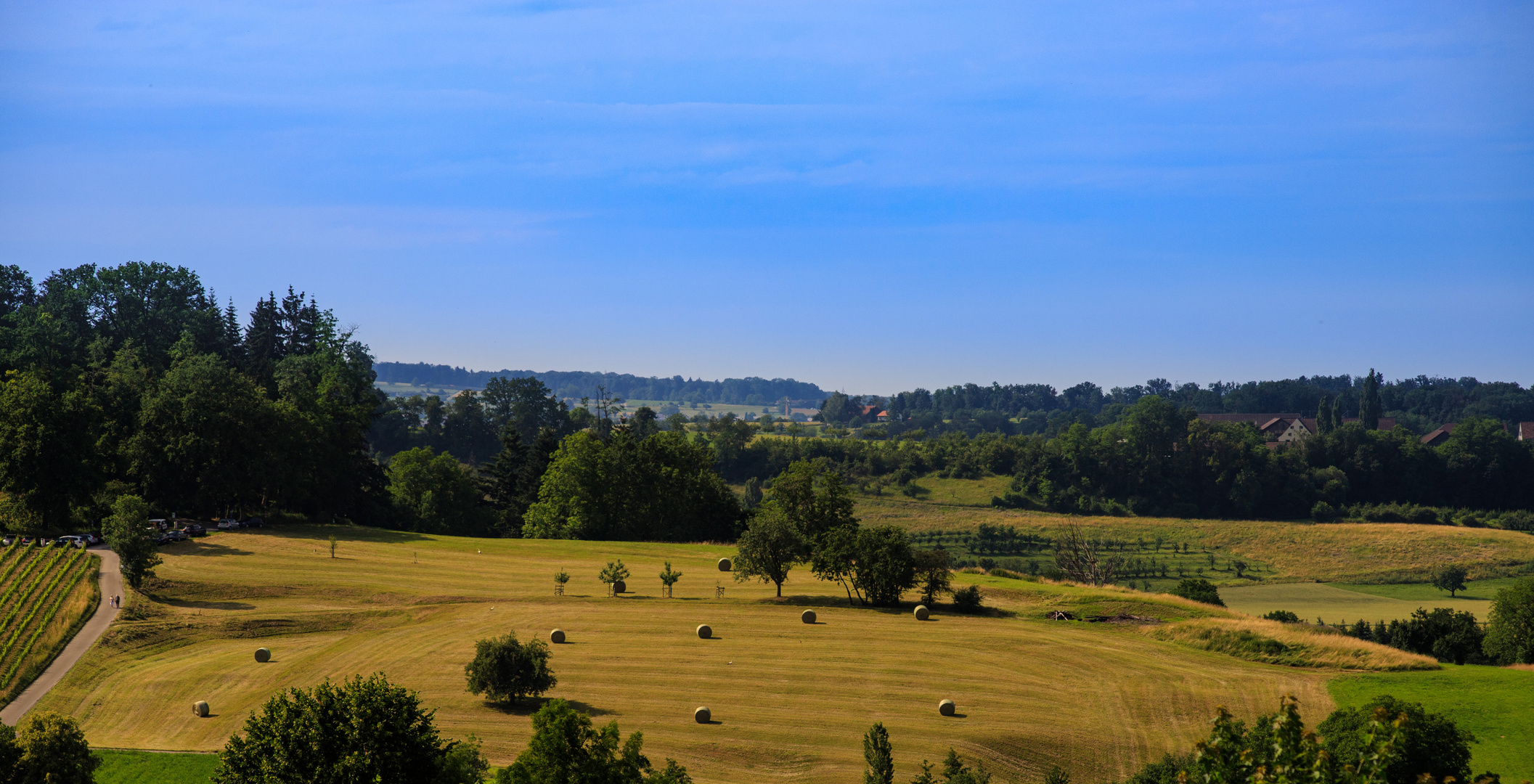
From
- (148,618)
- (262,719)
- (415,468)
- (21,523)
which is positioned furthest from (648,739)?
(415,468)

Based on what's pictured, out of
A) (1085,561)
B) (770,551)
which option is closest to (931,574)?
(770,551)

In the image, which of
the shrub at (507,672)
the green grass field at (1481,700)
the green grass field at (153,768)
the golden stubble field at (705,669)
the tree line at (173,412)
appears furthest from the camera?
the tree line at (173,412)

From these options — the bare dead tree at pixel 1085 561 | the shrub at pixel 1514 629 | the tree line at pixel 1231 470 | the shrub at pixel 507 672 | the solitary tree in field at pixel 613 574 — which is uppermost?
the tree line at pixel 1231 470

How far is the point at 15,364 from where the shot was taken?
80750mm

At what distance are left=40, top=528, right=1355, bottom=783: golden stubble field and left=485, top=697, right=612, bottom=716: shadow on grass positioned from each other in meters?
0.14

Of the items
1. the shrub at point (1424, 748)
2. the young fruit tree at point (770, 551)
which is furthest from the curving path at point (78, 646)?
the shrub at point (1424, 748)

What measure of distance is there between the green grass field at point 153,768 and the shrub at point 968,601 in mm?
34406

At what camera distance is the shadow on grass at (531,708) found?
109ft

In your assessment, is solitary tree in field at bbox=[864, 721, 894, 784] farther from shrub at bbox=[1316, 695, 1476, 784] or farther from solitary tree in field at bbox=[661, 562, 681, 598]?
solitary tree in field at bbox=[661, 562, 681, 598]

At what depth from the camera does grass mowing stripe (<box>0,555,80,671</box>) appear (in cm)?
4038

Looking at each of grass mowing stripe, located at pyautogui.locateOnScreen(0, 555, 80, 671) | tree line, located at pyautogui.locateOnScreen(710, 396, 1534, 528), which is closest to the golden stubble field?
grass mowing stripe, located at pyautogui.locateOnScreen(0, 555, 80, 671)

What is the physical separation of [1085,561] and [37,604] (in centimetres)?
7731

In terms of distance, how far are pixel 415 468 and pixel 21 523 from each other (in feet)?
112

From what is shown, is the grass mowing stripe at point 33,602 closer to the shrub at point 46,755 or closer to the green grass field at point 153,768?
the green grass field at point 153,768
